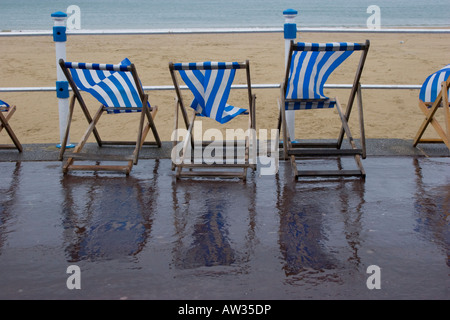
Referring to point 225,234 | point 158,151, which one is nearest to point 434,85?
point 158,151

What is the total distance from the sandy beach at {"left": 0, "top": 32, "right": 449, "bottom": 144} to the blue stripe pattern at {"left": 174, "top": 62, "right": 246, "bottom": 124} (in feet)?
9.62

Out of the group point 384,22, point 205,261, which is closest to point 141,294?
point 205,261

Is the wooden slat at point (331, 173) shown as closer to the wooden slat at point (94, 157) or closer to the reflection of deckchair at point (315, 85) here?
the reflection of deckchair at point (315, 85)

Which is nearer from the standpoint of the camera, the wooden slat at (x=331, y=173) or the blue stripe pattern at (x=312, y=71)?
the wooden slat at (x=331, y=173)

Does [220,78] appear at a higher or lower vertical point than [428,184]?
higher

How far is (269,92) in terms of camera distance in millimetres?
10219

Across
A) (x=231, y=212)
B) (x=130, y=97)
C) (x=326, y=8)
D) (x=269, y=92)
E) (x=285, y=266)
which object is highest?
(x=326, y=8)

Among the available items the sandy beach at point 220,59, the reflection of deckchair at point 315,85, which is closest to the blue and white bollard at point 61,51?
the reflection of deckchair at point 315,85

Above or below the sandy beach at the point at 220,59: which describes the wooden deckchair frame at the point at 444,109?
below

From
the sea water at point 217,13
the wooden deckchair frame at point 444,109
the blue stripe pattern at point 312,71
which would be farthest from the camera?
the sea water at point 217,13

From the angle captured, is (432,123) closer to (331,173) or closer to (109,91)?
(331,173)

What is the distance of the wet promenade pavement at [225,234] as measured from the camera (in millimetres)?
2580
